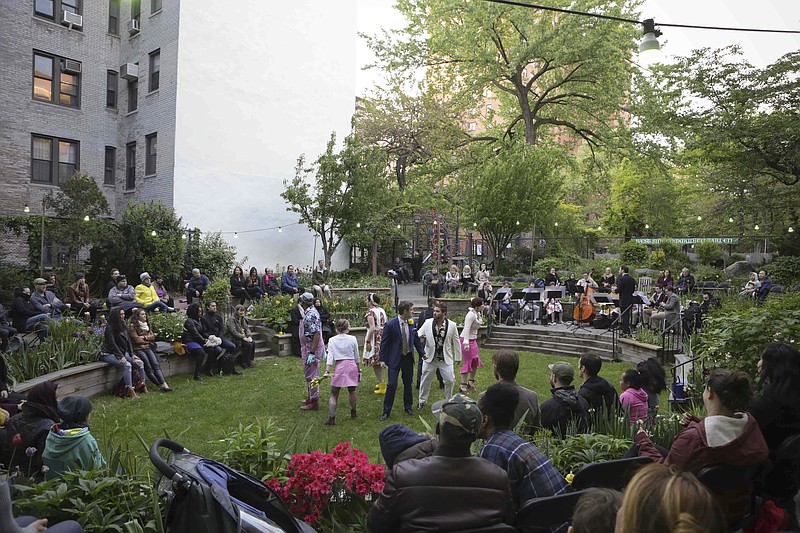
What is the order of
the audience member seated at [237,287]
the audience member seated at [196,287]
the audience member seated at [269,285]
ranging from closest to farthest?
the audience member seated at [196,287], the audience member seated at [237,287], the audience member seated at [269,285]

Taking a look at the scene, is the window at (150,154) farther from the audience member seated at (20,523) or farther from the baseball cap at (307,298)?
the audience member seated at (20,523)

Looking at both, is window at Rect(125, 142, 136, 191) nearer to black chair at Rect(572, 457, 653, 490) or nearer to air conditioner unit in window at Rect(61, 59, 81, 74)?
air conditioner unit in window at Rect(61, 59, 81, 74)

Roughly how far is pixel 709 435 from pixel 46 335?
37.3 ft

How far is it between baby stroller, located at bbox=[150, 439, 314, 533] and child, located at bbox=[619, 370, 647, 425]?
3.74 meters

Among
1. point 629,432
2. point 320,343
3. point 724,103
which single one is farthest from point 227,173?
point 629,432

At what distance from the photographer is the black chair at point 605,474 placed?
11.4 ft

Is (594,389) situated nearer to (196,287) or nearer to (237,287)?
(196,287)

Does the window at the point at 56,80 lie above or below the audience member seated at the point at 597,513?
above

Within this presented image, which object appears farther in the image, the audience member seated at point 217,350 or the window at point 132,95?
the window at point 132,95

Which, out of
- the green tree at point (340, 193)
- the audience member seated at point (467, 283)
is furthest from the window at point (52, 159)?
the audience member seated at point (467, 283)

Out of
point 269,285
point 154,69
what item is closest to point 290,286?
point 269,285

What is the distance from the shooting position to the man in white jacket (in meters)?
9.16

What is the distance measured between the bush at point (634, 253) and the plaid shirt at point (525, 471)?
90.6ft

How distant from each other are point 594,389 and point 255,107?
869 inches
